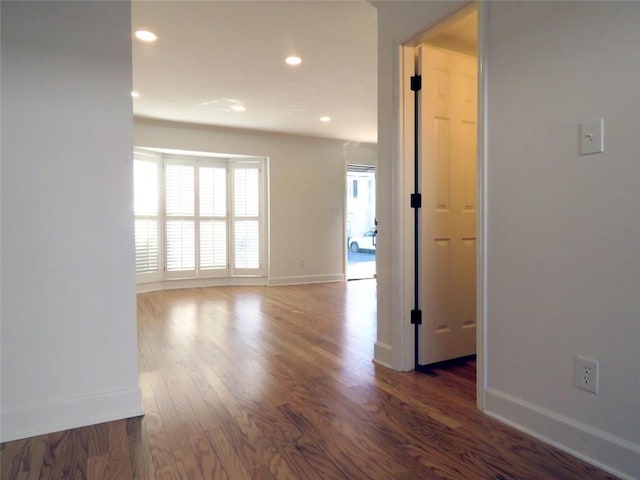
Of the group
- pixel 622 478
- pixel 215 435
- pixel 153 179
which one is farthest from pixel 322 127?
pixel 622 478

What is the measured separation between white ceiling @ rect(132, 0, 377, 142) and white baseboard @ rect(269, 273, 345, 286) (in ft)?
8.29

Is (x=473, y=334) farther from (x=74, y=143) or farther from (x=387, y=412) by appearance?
(x=74, y=143)

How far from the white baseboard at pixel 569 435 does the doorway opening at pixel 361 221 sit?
5.44m

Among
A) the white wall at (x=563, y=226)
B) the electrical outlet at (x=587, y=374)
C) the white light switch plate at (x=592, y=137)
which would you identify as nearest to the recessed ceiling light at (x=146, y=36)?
the white wall at (x=563, y=226)

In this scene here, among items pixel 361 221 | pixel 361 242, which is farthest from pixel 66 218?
pixel 361 242

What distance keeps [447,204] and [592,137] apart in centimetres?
119

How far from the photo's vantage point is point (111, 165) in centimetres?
194

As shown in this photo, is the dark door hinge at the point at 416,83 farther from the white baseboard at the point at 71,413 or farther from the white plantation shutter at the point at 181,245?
the white plantation shutter at the point at 181,245

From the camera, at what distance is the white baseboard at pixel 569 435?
1427 mm

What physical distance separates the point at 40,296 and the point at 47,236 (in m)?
0.28

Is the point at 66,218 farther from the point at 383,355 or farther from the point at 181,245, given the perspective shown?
A: the point at 181,245

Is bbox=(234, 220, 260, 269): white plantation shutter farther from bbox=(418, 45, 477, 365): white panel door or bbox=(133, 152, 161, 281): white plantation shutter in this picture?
bbox=(418, 45, 477, 365): white panel door

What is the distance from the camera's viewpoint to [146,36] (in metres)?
3.09

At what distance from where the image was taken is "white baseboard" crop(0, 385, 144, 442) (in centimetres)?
176
